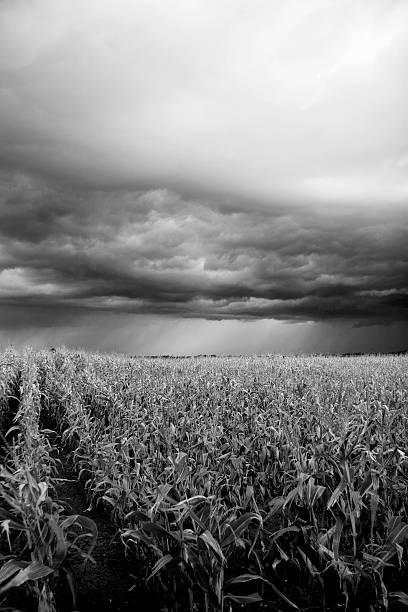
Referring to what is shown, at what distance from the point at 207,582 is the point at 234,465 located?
6.49 ft

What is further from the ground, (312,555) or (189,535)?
(189,535)

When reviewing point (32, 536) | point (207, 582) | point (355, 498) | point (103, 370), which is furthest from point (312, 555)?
point (103, 370)

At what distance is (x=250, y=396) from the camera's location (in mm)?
10133

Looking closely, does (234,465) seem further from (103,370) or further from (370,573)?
(103,370)

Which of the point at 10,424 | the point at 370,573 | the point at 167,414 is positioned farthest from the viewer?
the point at 10,424

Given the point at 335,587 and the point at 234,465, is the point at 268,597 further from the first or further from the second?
the point at 234,465

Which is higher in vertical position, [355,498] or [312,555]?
[355,498]

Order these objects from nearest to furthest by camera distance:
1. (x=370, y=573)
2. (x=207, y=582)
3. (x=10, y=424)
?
(x=207, y=582) < (x=370, y=573) < (x=10, y=424)

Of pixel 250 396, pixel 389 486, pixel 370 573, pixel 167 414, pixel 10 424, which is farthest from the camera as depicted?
pixel 10 424

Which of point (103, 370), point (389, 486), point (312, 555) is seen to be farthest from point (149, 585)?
point (103, 370)

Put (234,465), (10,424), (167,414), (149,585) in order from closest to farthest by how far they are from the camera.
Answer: (149,585) < (234,465) < (167,414) < (10,424)

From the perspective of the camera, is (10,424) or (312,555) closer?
(312,555)

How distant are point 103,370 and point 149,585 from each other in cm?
1310

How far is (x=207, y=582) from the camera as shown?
11.0ft
